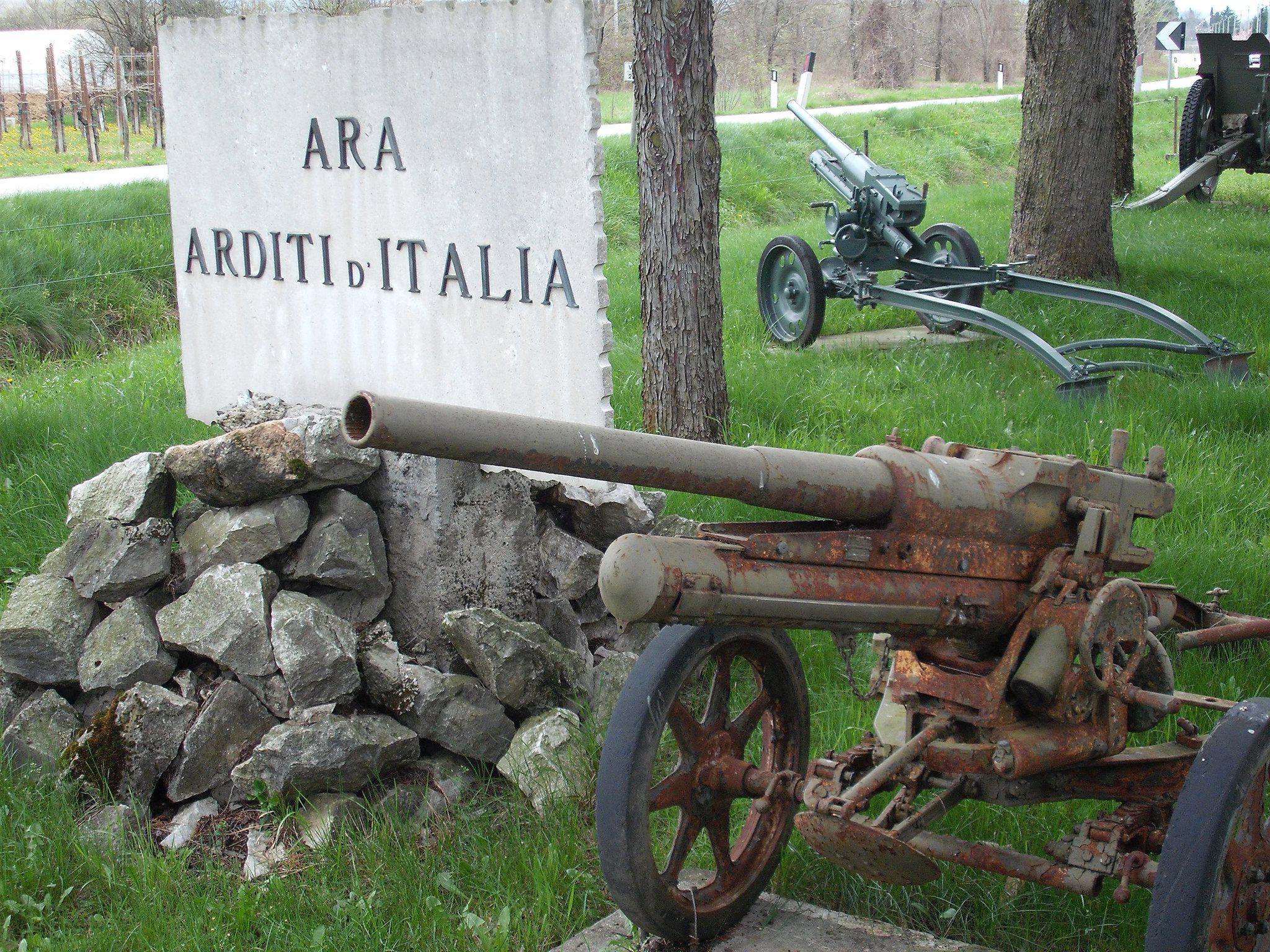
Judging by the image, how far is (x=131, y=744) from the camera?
3.63m

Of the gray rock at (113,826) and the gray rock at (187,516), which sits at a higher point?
the gray rock at (187,516)

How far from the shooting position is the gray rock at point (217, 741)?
3.63 metres

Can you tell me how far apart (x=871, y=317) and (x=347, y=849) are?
672 centimetres

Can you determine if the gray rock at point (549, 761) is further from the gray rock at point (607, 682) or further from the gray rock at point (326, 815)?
the gray rock at point (326, 815)

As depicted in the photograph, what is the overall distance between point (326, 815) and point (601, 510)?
1.39 metres

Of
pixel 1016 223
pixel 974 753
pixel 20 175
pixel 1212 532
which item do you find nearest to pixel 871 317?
pixel 1016 223

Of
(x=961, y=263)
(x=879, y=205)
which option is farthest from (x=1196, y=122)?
(x=879, y=205)

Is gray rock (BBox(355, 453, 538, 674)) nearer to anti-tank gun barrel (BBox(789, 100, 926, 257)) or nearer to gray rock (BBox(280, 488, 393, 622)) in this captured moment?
gray rock (BBox(280, 488, 393, 622))

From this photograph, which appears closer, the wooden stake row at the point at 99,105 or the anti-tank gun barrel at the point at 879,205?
the anti-tank gun barrel at the point at 879,205

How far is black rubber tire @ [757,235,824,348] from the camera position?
7.92 metres

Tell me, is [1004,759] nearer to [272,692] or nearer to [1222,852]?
[1222,852]

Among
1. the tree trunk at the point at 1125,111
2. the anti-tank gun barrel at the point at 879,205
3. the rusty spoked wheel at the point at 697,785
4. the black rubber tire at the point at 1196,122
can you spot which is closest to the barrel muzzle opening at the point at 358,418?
the rusty spoked wheel at the point at 697,785

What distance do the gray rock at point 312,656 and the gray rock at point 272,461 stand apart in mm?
422

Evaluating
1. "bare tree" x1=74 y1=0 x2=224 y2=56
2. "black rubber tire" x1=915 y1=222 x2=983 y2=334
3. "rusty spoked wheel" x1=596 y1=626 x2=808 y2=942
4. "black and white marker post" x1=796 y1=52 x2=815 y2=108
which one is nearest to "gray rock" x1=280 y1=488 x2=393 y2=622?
"rusty spoked wheel" x1=596 y1=626 x2=808 y2=942
